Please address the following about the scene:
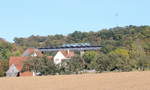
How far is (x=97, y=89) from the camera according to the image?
27.8 m

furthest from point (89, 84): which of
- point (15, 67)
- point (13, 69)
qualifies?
point (15, 67)

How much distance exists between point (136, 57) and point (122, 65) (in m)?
10.7

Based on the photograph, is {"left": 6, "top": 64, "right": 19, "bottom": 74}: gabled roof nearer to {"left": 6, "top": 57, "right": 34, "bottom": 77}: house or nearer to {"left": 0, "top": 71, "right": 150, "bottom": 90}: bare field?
{"left": 6, "top": 57, "right": 34, "bottom": 77}: house

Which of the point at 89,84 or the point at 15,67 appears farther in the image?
the point at 15,67

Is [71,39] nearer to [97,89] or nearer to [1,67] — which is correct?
[1,67]

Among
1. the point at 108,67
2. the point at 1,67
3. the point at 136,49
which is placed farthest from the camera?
the point at 136,49

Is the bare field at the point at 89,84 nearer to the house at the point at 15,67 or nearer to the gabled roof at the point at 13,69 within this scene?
the house at the point at 15,67

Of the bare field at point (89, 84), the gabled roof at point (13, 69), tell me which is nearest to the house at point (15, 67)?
the gabled roof at point (13, 69)

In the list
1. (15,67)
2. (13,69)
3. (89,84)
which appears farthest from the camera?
(15,67)

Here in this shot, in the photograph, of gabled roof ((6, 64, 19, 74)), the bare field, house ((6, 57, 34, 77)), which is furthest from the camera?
gabled roof ((6, 64, 19, 74))

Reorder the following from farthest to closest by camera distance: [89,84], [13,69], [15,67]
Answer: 1. [15,67]
2. [13,69]
3. [89,84]

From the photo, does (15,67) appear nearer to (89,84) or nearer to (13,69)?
(13,69)

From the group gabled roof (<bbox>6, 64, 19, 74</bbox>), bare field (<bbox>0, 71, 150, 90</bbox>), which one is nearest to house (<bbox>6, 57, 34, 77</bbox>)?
gabled roof (<bbox>6, 64, 19, 74</bbox>)

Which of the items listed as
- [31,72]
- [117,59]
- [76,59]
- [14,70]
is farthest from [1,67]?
[117,59]
